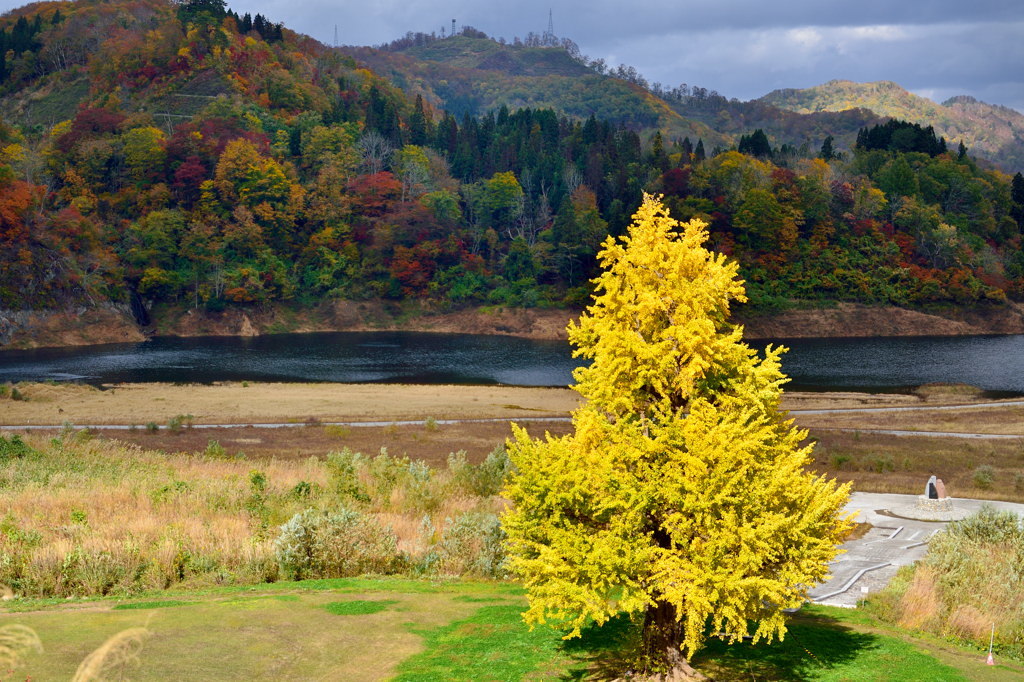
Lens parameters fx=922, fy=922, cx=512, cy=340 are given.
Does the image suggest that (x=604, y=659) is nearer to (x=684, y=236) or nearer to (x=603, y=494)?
(x=603, y=494)

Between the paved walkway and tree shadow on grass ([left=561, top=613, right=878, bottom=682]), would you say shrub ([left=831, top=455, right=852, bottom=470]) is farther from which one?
tree shadow on grass ([left=561, top=613, right=878, bottom=682])

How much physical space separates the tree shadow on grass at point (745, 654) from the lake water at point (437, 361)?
71.1 meters

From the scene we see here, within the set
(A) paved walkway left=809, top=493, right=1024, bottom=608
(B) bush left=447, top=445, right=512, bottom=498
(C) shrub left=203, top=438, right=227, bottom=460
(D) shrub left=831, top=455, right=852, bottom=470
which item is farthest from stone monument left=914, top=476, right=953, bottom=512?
(C) shrub left=203, top=438, right=227, bottom=460

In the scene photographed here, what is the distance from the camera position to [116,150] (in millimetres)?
144000

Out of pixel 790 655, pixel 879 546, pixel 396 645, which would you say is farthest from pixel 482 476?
pixel 790 655

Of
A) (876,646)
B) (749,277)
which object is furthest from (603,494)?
(749,277)

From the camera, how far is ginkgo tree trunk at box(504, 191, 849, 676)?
13641 mm

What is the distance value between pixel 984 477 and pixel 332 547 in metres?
31.4

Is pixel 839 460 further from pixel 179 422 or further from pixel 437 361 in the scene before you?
pixel 437 361

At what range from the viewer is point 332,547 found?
22.6m

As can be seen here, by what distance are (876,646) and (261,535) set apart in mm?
14835

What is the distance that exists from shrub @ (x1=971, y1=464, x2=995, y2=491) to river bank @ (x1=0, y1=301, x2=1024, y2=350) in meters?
83.9

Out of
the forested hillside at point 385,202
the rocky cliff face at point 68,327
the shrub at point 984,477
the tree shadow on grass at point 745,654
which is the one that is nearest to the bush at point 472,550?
the tree shadow on grass at point 745,654

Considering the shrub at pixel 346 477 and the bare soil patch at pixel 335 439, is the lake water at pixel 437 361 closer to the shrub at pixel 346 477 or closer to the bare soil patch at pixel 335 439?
the bare soil patch at pixel 335 439
